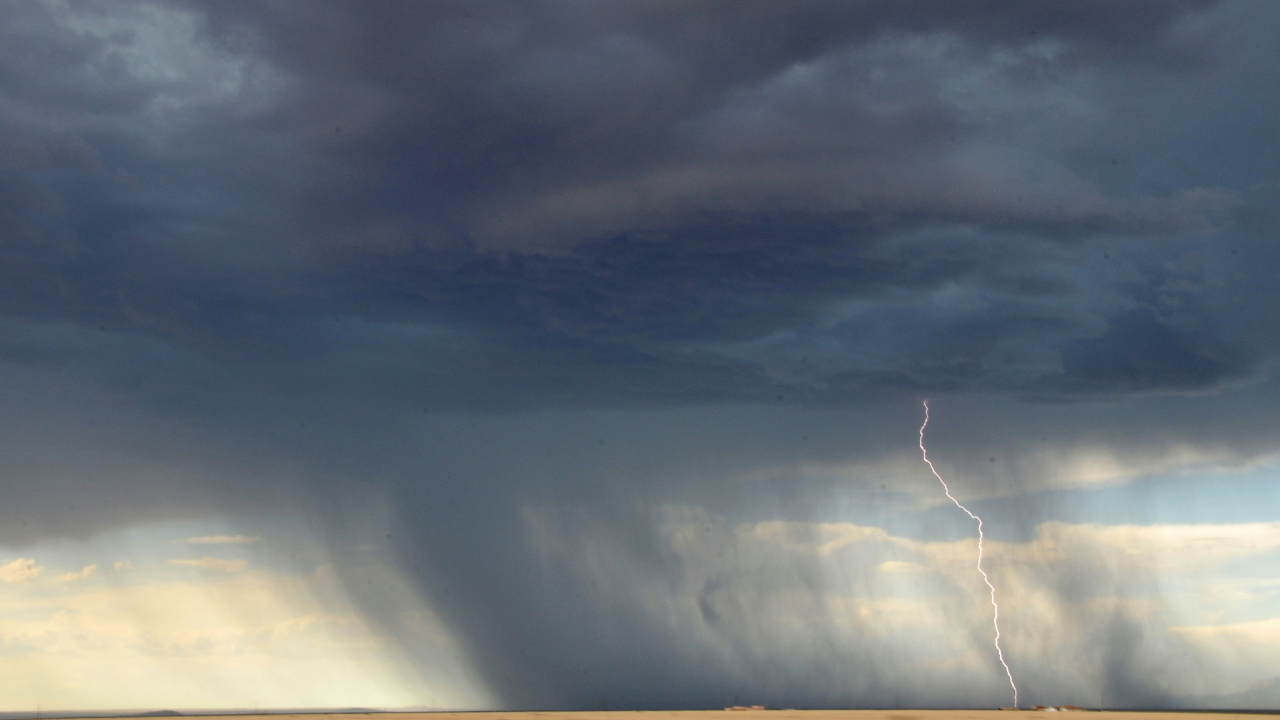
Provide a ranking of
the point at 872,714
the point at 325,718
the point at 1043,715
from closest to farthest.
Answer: the point at 325,718
the point at 872,714
the point at 1043,715

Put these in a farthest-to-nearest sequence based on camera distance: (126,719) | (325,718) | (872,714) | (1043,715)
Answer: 1. (1043,715)
2. (872,714)
3. (126,719)
4. (325,718)

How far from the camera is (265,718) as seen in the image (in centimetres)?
3011

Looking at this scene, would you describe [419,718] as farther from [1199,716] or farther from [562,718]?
[1199,716]

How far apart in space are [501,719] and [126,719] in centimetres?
1271

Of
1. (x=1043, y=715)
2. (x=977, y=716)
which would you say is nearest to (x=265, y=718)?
(x=977, y=716)

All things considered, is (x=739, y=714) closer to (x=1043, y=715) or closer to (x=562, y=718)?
(x=562, y=718)

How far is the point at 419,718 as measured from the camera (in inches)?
1188

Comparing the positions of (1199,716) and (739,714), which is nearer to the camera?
(739,714)

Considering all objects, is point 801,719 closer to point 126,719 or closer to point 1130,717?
point 1130,717

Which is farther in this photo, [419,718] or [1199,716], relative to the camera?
[1199,716]

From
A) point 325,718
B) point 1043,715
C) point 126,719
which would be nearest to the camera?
point 325,718

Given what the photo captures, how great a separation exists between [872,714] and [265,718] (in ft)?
66.7

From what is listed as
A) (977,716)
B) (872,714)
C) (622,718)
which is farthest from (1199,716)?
(622,718)

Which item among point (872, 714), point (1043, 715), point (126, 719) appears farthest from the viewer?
point (1043, 715)
